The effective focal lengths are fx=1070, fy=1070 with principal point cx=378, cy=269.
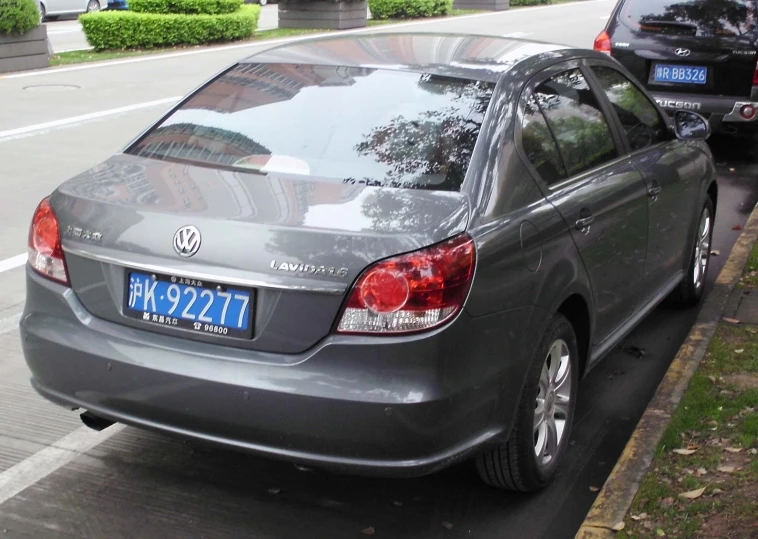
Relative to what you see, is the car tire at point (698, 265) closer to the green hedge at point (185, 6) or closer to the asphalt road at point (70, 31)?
the asphalt road at point (70, 31)

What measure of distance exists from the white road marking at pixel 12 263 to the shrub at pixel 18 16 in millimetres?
10742

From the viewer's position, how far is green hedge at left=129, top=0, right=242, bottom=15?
2131 centimetres

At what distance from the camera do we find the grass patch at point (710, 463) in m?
3.70

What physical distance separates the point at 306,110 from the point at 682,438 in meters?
2.02

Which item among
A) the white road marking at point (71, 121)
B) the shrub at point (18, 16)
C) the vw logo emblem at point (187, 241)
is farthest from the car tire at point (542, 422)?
the shrub at point (18, 16)

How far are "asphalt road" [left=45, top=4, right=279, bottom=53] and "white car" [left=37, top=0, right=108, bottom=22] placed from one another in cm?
28

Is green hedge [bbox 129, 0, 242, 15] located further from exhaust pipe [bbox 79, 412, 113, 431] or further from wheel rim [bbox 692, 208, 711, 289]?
exhaust pipe [bbox 79, 412, 113, 431]

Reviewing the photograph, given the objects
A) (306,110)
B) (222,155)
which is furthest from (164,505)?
(306,110)

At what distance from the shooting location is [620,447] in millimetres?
4527

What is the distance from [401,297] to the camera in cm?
324

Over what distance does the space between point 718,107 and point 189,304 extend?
7.74 meters

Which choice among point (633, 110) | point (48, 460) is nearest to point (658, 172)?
point (633, 110)

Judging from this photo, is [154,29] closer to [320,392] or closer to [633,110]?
[633,110]

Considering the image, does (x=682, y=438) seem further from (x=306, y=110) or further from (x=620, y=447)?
(x=306, y=110)
